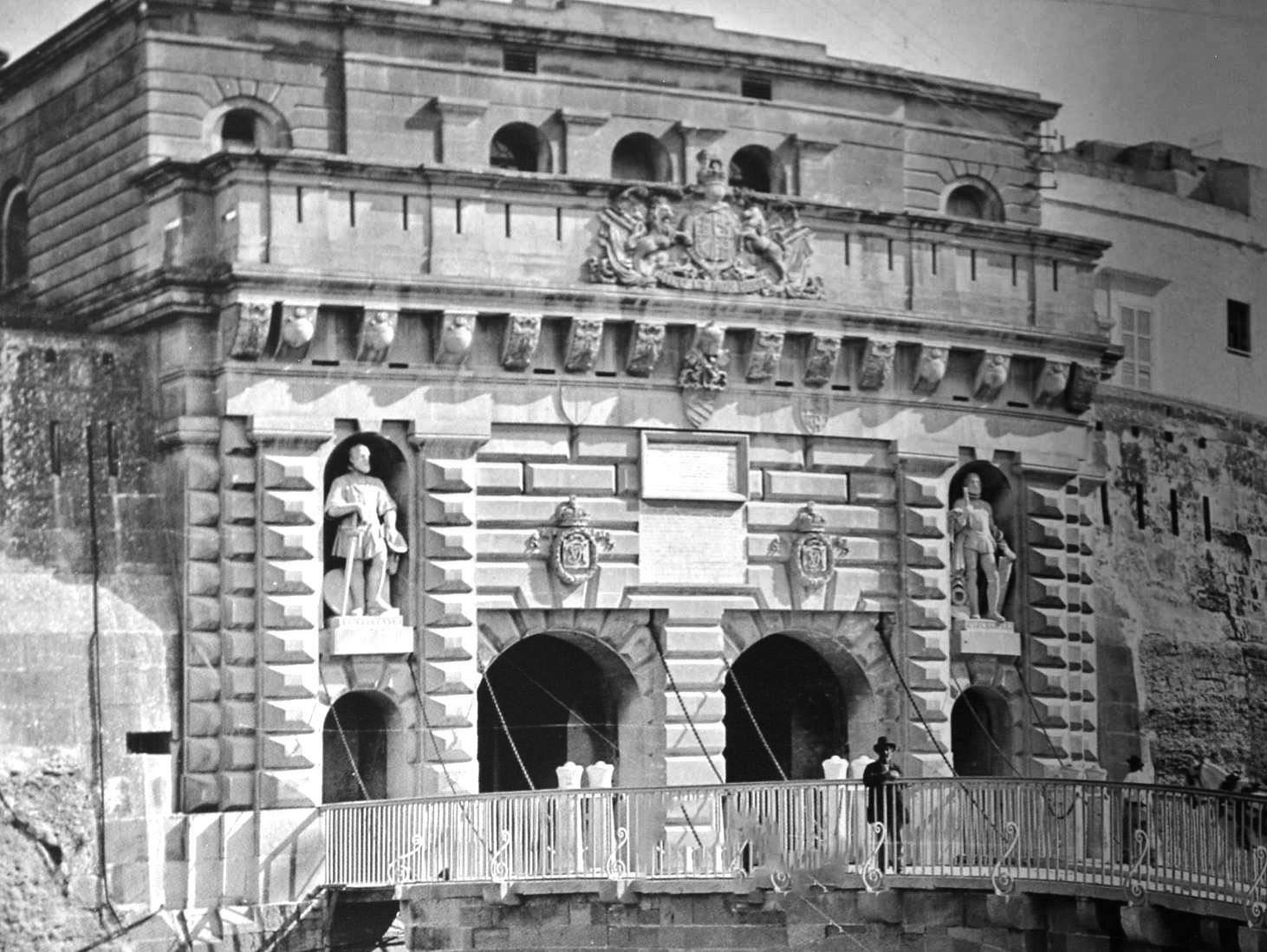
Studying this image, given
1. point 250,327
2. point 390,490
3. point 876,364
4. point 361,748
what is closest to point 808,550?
point 876,364

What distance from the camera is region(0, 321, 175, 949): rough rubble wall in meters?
26.8

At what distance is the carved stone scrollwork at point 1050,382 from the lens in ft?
103

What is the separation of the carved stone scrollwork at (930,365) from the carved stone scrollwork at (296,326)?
5769 millimetres

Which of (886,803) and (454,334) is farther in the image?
(454,334)

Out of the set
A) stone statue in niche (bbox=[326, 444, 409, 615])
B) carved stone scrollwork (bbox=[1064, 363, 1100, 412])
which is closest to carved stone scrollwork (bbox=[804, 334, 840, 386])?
carved stone scrollwork (bbox=[1064, 363, 1100, 412])

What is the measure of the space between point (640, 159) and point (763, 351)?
2236 millimetres

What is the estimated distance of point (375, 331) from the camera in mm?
28328

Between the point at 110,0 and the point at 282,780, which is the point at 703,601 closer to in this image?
the point at 282,780

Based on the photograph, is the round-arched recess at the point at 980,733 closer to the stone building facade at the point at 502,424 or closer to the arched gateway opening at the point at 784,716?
the stone building facade at the point at 502,424

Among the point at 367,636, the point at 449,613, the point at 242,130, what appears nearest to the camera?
the point at 367,636

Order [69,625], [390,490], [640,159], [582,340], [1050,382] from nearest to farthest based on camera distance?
[69,625]
[390,490]
[582,340]
[640,159]
[1050,382]

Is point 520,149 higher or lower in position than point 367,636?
higher

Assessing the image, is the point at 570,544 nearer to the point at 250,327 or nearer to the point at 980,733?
the point at 250,327

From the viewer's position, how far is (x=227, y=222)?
2822cm
